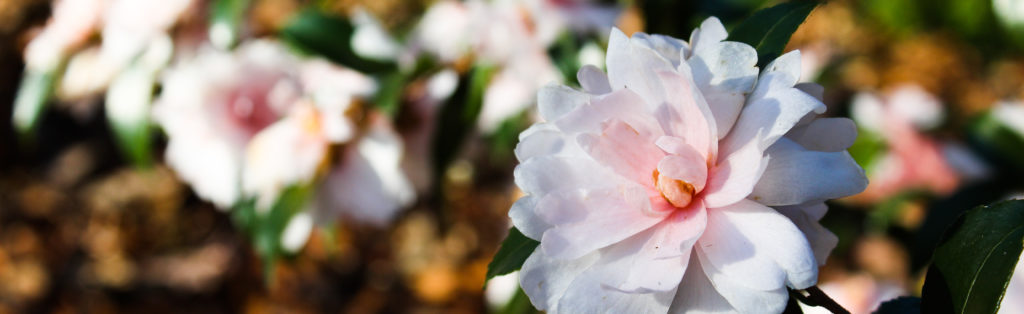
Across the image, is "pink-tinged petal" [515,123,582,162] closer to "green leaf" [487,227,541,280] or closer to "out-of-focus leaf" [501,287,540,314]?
"green leaf" [487,227,541,280]

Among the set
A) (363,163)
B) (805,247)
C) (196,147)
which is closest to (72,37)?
(196,147)

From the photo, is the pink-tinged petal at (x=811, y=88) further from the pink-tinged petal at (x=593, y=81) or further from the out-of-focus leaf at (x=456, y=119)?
the out-of-focus leaf at (x=456, y=119)

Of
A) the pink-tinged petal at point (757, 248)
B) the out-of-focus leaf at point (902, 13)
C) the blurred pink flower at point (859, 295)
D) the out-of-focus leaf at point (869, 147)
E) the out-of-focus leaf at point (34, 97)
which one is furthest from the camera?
the out-of-focus leaf at point (902, 13)

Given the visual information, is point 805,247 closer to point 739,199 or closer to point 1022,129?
point 739,199

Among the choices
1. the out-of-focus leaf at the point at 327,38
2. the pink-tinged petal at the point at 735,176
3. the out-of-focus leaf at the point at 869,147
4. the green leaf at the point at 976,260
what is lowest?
the out-of-focus leaf at the point at 869,147

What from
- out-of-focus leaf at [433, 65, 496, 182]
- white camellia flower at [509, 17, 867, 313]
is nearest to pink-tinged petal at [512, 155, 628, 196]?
white camellia flower at [509, 17, 867, 313]

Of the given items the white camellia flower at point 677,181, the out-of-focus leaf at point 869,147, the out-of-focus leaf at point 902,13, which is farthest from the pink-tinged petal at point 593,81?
the out-of-focus leaf at point 902,13
